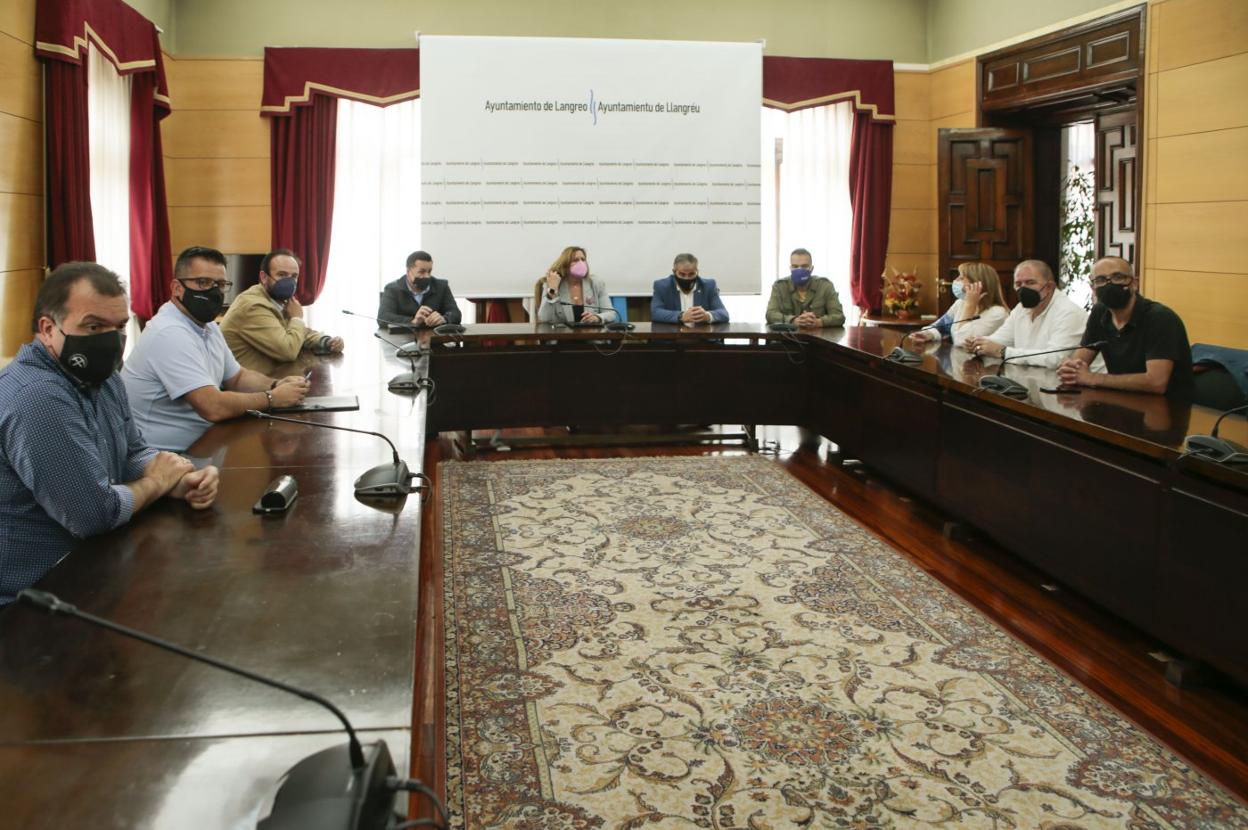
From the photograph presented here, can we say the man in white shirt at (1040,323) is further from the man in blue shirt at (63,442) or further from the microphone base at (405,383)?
the man in blue shirt at (63,442)

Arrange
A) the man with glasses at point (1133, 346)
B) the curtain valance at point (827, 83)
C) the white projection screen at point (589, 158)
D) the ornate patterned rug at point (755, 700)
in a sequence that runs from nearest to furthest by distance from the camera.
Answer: the ornate patterned rug at point (755, 700) → the man with glasses at point (1133, 346) → the white projection screen at point (589, 158) → the curtain valance at point (827, 83)

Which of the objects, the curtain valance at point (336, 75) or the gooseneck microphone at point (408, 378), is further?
the curtain valance at point (336, 75)

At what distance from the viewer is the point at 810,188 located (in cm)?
868

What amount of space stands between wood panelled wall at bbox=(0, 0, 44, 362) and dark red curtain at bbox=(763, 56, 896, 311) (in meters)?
5.16

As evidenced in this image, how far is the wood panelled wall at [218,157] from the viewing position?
7.91 meters

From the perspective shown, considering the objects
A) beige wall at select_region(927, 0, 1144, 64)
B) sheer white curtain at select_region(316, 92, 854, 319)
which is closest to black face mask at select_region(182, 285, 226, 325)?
sheer white curtain at select_region(316, 92, 854, 319)

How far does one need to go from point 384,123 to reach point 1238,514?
6.87 metres

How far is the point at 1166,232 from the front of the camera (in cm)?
627

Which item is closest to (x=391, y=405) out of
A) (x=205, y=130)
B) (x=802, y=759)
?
(x=802, y=759)

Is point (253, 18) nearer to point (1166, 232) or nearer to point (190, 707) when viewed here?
point (1166, 232)

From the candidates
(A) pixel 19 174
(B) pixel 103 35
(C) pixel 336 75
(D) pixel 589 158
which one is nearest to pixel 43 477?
(A) pixel 19 174

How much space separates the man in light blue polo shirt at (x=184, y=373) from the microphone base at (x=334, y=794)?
2.46 metres

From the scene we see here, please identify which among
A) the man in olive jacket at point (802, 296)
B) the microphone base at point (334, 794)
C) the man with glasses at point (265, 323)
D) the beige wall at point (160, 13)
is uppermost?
the beige wall at point (160, 13)

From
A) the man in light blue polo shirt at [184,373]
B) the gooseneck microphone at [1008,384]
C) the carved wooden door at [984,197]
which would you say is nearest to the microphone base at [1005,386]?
the gooseneck microphone at [1008,384]
